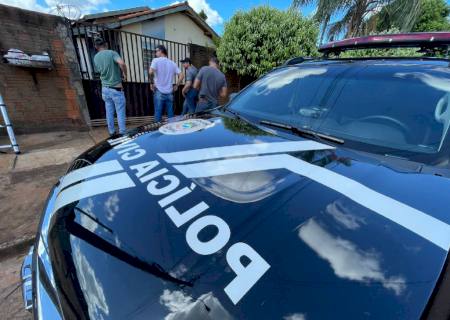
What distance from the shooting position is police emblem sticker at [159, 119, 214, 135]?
1.65 m

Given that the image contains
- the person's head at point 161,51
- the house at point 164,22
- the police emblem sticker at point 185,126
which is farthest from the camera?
the house at point 164,22

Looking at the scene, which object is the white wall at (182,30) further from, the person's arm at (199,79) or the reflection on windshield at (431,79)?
the reflection on windshield at (431,79)

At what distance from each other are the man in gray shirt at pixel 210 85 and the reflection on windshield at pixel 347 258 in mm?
4461

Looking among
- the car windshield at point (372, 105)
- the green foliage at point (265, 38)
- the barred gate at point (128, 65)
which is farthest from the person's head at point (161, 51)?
the car windshield at point (372, 105)

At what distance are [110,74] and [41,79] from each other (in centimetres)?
147

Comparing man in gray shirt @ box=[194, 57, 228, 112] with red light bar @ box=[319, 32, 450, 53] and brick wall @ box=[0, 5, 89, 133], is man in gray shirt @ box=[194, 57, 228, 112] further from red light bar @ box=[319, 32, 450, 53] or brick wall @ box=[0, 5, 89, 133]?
red light bar @ box=[319, 32, 450, 53]

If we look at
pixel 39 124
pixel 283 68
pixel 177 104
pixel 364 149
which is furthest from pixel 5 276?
pixel 177 104

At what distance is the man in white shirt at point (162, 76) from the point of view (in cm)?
493

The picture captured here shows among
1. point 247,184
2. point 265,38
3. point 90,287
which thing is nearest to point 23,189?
point 90,287

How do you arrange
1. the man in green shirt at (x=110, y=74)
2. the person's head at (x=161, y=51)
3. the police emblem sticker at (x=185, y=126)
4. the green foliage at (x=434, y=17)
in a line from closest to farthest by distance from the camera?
1. the police emblem sticker at (x=185, y=126)
2. the man in green shirt at (x=110, y=74)
3. the person's head at (x=161, y=51)
4. the green foliage at (x=434, y=17)

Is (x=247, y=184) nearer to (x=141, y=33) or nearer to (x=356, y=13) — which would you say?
(x=356, y=13)

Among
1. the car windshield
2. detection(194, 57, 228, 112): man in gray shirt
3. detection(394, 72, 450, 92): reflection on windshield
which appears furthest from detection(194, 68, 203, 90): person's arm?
detection(394, 72, 450, 92): reflection on windshield

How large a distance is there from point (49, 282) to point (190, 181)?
2.03 ft

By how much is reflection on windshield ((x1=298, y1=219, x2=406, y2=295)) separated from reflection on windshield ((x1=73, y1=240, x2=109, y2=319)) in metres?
0.61
